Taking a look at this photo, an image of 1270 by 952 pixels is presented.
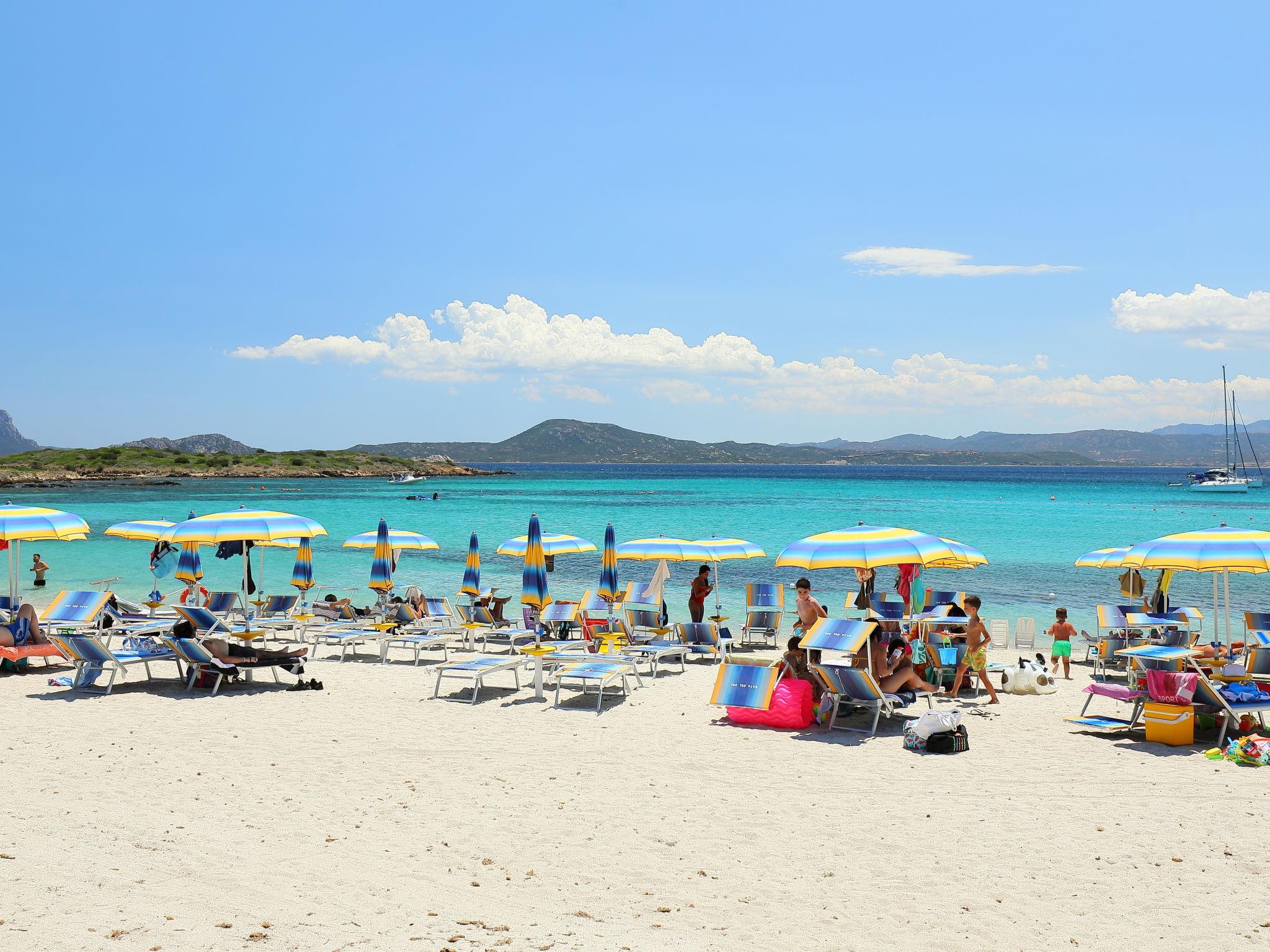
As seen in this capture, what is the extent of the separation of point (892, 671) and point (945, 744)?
154 centimetres

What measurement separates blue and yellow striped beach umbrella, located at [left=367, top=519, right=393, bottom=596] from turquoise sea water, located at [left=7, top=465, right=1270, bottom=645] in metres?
6.25

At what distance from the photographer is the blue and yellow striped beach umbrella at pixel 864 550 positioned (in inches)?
400

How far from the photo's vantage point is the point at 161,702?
10266 mm

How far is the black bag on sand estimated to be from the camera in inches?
331

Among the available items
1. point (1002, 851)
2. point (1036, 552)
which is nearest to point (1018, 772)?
point (1002, 851)

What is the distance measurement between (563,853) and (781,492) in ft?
296

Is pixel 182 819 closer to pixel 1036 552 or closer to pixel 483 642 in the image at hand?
pixel 483 642

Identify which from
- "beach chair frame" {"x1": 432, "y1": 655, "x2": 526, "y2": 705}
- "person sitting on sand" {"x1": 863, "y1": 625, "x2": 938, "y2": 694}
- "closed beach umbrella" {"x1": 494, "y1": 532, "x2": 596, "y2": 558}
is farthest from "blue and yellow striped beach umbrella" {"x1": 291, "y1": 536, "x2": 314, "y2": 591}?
"person sitting on sand" {"x1": 863, "y1": 625, "x2": 938, "y2": 694}

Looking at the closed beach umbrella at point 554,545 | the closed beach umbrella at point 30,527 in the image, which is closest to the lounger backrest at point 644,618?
the closed beach umbrella at point 554,545

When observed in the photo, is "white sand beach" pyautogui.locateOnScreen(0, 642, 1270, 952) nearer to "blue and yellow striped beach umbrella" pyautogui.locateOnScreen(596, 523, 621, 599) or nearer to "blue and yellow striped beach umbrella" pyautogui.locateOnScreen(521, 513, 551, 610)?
"blue and yellow striped beach umbrella" pyautogui.locateOnScreen(521, 513, 551, 610)

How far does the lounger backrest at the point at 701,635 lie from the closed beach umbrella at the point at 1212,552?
17.6 feet

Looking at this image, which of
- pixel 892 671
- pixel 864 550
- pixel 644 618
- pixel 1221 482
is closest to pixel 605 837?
pixel 892 671

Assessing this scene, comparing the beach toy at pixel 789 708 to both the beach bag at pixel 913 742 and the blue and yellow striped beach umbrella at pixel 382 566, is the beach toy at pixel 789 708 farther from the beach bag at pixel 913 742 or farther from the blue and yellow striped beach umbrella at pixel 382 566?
the blue and yellow striped beach umbrella at pixel 382 566

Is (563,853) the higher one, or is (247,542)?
(247,542)
